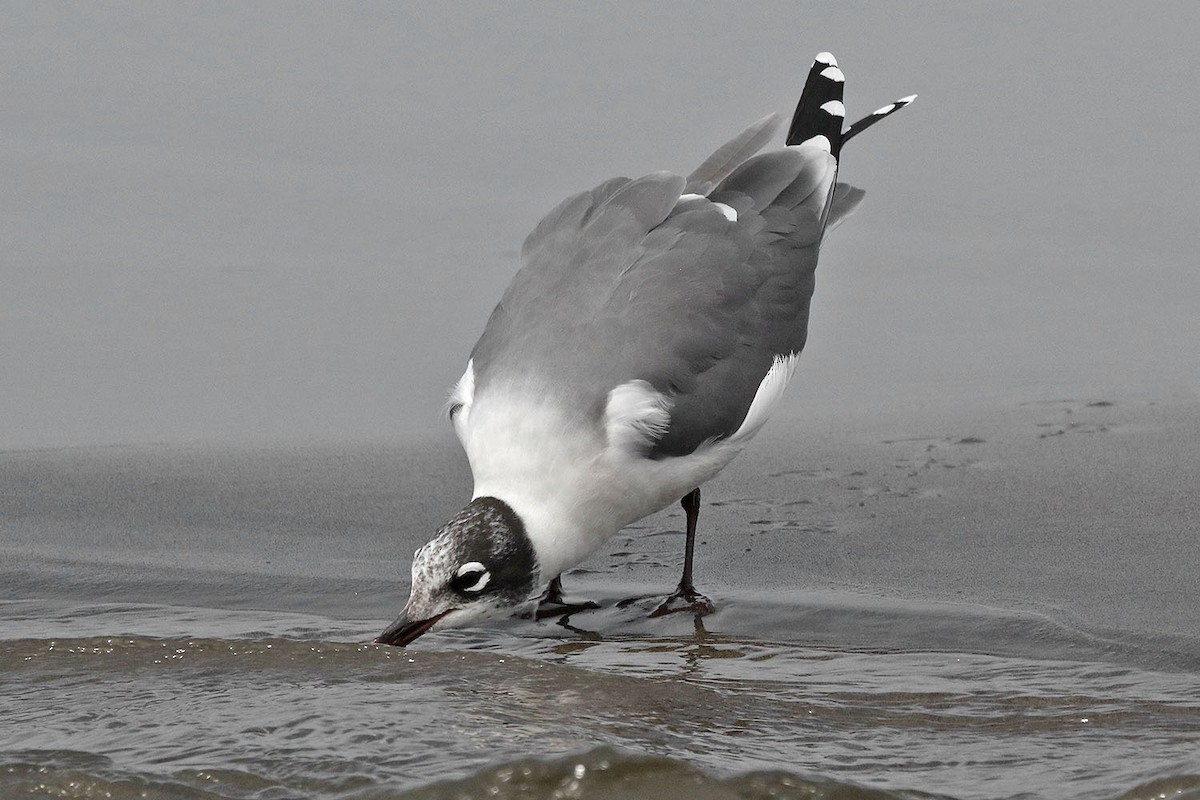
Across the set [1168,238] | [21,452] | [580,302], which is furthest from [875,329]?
[21,452]

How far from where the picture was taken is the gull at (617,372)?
185 inches

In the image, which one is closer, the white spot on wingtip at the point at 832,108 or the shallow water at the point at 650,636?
the shallow water at the point at 650,636

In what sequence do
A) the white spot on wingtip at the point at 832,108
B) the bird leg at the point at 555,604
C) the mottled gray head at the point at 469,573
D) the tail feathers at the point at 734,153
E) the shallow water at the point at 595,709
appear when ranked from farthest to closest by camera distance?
the white spot on wingtip at the point at 832,108, the tail feathers at the point at 734,153, the bird leg at the point at 555,604, the mottled gray head at the point at 469,573, the shallow water at the point at 595,709

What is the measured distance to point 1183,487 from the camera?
5.66 meters

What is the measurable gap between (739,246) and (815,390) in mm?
1447

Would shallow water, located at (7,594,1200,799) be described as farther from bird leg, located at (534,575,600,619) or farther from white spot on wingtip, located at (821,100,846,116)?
white spot on wingtip, located at (821,100,846,116)

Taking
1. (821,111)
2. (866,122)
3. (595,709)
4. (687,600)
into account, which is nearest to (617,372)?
(687,600)

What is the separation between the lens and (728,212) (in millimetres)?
5781

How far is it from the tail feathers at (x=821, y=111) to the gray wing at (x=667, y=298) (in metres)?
0.54

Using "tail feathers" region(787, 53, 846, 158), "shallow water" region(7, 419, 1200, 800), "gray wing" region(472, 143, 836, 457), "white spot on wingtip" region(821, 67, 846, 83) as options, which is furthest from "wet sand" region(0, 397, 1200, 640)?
"white spot on wingtip" region(821, 67, 846, 83)

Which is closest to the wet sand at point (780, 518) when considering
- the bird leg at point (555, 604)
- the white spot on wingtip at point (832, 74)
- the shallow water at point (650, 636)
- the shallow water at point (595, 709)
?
the shallow water at point (650, 636)

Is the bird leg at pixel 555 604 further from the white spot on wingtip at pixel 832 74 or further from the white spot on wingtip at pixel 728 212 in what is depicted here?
the white spot on wingtip at pixel 832 74

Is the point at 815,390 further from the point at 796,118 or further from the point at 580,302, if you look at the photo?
the point at 580,302

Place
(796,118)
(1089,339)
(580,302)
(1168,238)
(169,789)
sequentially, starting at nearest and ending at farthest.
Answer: (169,789), (580,302), (796,118), (1089,339), (1168,238)
